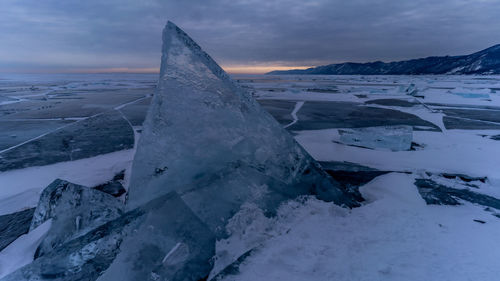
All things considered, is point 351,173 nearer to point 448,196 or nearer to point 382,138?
point 448,196

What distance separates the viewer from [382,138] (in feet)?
20.4

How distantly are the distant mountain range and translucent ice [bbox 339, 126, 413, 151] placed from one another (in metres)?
114

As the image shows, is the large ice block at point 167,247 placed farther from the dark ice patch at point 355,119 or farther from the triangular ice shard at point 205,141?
the dark ice patch at point 355,119

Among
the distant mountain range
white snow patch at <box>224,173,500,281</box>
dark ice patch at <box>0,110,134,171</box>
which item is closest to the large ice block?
white snow patch at <box>224,173,500,281</box>

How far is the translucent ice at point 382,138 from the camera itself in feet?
19.6

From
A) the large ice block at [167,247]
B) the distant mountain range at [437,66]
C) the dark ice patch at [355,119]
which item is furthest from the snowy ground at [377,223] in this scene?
the distant mountain range at [437,66]

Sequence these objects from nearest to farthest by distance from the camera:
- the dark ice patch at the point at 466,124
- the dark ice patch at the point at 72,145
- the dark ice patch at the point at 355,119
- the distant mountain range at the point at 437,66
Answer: the dark ice patch at the point at 72,145
the dark ice patch at the point at 466,124
the dark ice patch at the point at 355,119
the distant mountain range at the point at 437,66

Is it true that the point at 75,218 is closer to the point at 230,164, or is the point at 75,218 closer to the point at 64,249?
the point at 64,249

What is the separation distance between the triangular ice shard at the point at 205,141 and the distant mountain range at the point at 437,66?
390 feet

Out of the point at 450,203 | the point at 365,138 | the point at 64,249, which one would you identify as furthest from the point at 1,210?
the point at 365,138

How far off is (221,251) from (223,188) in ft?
2.19

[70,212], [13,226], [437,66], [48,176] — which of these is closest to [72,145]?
[48,176]

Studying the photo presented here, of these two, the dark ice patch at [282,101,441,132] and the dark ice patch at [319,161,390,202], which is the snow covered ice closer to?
the dark ice patch at [319,161,390,202]

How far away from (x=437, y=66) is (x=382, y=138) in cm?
14449
